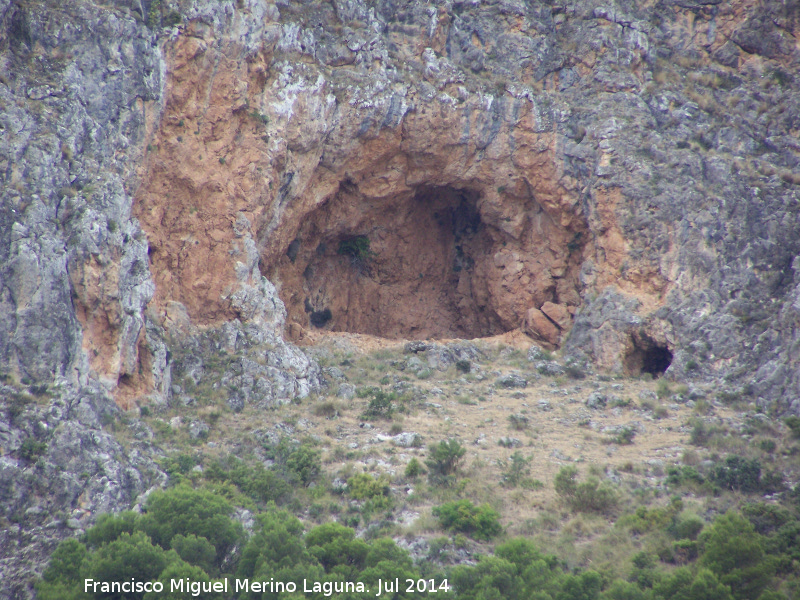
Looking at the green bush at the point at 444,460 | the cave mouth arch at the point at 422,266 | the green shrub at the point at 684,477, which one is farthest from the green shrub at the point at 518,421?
the cave mouth arch at the point at 422,266

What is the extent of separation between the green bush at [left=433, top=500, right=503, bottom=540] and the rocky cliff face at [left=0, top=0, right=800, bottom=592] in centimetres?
860

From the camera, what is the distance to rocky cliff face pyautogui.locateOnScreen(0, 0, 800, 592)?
68.9ft

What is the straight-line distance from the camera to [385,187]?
33.7 m

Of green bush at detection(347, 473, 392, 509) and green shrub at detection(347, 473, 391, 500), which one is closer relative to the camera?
green bush at detection(347, 473, 392, 509)

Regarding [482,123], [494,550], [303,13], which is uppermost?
[303,13]

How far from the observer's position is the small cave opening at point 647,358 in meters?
29.8

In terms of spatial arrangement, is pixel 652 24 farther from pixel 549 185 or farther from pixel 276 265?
pixel 276 265

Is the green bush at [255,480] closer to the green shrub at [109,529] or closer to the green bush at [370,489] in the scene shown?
the green bush at [370,489]

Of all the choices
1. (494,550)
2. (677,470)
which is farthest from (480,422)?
(494,550)

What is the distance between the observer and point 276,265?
1241 inches

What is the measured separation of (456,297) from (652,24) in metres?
17.0

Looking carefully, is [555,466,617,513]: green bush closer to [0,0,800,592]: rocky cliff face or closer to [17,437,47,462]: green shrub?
[0,0,800,592]: rocky cliff face

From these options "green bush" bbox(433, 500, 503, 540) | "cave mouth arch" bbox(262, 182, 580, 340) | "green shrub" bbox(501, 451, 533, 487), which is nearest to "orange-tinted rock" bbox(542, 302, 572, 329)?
"cave mouth arch" bbox(262, 182, 580, 340)

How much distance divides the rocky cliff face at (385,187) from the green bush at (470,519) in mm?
8604
